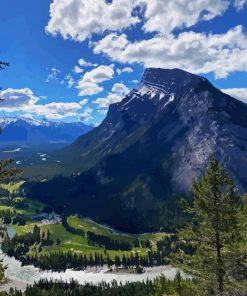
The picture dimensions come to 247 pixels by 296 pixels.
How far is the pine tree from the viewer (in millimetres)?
40906

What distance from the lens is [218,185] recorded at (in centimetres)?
4253

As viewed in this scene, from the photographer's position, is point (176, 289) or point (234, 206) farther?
point (176, 289)

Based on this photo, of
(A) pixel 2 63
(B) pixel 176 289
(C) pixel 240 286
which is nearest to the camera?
(A) pixel 2 63

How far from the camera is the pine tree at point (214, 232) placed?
134 ft

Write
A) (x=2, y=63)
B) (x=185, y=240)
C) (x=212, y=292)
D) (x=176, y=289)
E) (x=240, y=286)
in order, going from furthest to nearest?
(x=176, y=289) → (x=185, y=240) → (x=212, y=292) → (x=240, y=286) → (x=2, y=63)

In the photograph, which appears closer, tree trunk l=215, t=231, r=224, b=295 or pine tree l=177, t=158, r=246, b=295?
tree trunk l=215, t=231, r=224, b=295

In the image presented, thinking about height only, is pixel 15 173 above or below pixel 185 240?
above

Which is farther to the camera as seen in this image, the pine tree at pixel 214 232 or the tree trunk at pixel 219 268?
the pine tree at pixel 214 232

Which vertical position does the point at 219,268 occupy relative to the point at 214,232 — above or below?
below

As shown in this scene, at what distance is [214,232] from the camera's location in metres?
41.5

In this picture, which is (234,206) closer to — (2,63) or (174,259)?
(174,259)

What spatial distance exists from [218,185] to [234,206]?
2.56 metres

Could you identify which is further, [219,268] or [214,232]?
[214,232]

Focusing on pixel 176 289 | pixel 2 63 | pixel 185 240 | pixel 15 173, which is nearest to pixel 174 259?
pixel 185 240
